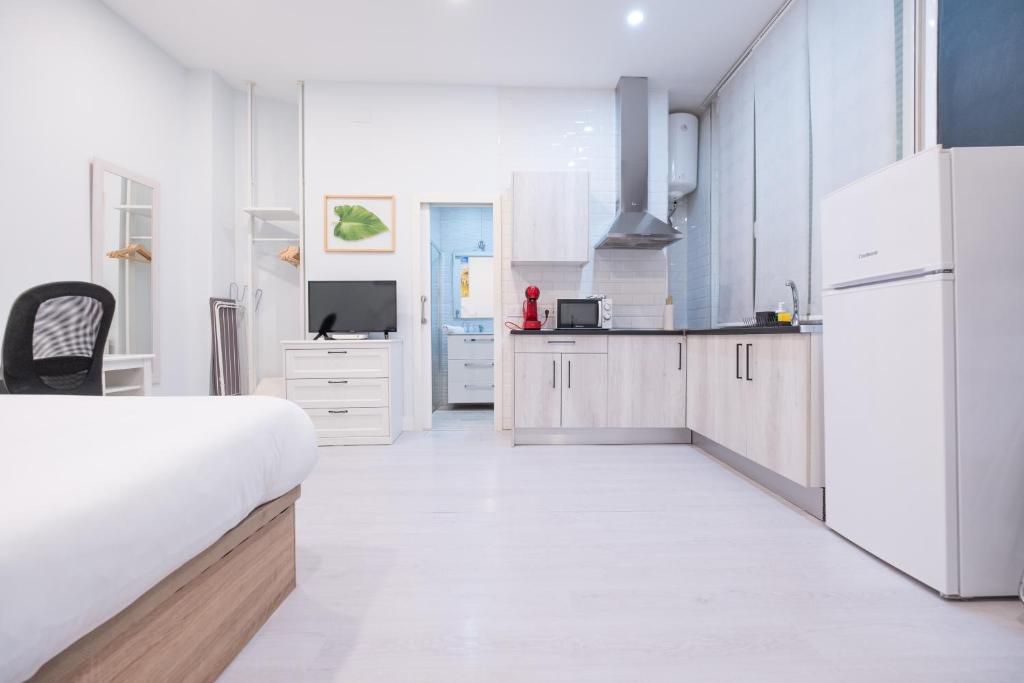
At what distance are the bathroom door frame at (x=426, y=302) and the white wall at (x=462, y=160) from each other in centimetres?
4

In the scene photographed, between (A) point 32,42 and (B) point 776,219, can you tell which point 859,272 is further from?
(A) point 32,42

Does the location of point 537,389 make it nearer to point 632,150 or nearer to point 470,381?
point 470,381

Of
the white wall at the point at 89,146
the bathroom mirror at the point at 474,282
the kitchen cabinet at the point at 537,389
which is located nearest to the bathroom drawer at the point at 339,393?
the kitchen cabinet at the point at 537,389

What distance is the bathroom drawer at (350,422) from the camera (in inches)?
138

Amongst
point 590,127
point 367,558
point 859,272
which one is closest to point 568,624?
point 367,558

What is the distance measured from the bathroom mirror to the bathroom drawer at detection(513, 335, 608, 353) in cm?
252

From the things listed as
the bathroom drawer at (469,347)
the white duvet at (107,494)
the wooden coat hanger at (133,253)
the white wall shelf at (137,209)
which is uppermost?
the white wall shelf at (137,209)

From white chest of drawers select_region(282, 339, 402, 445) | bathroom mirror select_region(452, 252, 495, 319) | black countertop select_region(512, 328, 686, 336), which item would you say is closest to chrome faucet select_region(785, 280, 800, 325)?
black countertop select_region(512, 328, 686, 336)

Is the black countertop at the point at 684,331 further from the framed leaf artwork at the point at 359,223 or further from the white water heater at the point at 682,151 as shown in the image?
the white water heater at the point at 682,151

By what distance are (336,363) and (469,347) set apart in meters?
2.06

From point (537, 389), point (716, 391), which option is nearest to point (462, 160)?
point (537, 389)

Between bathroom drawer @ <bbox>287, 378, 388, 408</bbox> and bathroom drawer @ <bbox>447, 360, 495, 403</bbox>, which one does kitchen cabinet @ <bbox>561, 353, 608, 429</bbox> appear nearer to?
bathroom drawer @ <bbox>287, 378, 388, 408</bbox>

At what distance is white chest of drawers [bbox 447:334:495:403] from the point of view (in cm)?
537

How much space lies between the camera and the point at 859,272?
5.66 feet
